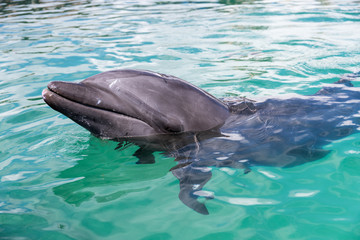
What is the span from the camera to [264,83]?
25.2 feet

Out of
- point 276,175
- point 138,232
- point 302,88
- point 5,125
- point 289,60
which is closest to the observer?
point 138,232

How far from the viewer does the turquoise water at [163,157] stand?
3506 millimetres

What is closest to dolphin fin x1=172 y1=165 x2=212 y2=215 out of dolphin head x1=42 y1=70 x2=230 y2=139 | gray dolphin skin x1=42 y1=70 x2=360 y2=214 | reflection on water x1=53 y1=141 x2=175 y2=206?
gray dolphin skin x1=42 y1=70 x2=360 y2=214

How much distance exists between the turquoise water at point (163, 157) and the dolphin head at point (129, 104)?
43 centimetres

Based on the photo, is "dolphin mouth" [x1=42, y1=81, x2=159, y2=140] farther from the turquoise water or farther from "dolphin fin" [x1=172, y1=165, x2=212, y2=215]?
"dolphin fin" [x1=172, y1=165, x2=212, y2=215]

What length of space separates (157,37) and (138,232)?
9755mm

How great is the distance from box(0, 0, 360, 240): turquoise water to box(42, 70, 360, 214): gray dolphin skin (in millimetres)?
179

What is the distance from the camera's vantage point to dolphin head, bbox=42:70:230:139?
4387 millimetres

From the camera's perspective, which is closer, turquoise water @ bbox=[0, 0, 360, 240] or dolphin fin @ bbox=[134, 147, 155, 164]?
turquoise water @ bbox=[0, 0, 360, 240]

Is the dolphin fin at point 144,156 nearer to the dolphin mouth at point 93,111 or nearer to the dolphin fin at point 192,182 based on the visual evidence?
the dolphin mouth at point 93,111

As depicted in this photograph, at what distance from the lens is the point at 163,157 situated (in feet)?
15.4

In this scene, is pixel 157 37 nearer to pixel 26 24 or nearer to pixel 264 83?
pixel 264 83

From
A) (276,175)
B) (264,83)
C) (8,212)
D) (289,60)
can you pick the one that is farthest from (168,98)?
(289,60)

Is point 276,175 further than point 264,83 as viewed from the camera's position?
No
